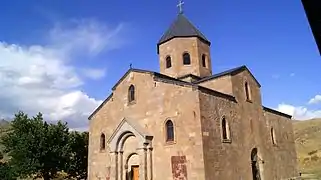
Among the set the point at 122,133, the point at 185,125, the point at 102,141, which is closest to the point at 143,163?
the point at 122,133

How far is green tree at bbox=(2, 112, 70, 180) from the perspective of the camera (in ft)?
75.6

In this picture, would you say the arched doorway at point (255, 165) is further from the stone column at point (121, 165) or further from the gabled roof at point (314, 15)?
the gabled roof at point (314, 15)

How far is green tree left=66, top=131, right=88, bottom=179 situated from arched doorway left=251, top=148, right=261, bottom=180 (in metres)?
14.9

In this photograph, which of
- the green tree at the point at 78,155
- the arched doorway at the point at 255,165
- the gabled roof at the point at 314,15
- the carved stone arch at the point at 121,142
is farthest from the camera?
the green tree at the point at 78,155

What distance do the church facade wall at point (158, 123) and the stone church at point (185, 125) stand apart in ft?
0.18

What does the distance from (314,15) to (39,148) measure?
80.0ft

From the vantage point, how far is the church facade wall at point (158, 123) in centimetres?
1766

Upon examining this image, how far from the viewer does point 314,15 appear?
2.17 m

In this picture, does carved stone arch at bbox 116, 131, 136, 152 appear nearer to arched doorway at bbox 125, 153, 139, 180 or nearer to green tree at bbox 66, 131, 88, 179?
arched doorway at bbox 125, 153, 139, 180

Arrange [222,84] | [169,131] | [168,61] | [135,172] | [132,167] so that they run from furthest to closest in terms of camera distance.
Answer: [168,61]
[222,84]
[132,167]
[135,172]
[169,131]

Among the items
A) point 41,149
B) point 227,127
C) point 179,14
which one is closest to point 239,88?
point 227,127

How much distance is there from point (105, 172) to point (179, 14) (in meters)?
16.3

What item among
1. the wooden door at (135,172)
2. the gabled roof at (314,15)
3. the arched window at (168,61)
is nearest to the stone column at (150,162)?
the wooden door at (135,172)

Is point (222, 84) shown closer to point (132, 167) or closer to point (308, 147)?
point (132, 167)
